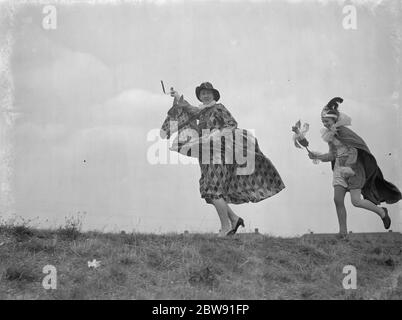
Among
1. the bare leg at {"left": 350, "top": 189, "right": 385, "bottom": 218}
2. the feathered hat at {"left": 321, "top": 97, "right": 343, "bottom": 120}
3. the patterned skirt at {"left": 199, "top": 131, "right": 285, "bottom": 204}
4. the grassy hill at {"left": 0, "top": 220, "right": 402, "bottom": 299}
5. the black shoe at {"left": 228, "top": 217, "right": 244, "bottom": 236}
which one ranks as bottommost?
the grassy hill at {"left": 0, "top": 220, "right": 402, "bottom": 299}

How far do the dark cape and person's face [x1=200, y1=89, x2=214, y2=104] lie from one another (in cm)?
249

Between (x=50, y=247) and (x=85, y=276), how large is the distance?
3.77ft

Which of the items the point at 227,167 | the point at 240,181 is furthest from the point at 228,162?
the point at 240,181

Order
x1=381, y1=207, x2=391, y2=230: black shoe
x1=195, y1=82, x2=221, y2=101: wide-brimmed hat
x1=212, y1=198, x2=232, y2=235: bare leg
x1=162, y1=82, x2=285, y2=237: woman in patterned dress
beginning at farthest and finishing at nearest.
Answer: x1=381, y1=207, x2=391, y2=230: black shoe < x1=195, y1=82, x2=221, y2=101: wide-brimmed hat < x1=162, y1=82, x2=285, y2=237: woman in patterned dress < x1=212, y1=198, x2=232, y2=235: bare leg

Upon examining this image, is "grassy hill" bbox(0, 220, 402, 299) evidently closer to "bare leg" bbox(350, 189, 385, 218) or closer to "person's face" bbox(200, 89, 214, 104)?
"bare leg" bbox(350, 189, 385, 218)

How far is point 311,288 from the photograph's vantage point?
286 inches

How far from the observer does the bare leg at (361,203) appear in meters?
9.95

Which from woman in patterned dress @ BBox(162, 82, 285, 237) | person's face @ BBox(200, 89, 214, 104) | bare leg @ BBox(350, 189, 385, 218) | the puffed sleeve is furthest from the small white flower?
bare leg @ BBox(350, 189, 385, 218)

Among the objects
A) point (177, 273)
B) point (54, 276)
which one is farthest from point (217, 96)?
point (54, 276)

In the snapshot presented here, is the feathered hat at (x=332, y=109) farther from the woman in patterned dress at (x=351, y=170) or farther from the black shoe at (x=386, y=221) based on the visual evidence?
the black shoe at (x=386, y=221)

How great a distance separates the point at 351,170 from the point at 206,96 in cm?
301

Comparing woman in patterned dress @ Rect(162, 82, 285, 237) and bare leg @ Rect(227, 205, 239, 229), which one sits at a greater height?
woman in patterned dress @ Rect(162, 82, 285, 237)

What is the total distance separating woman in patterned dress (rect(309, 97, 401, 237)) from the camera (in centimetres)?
998
